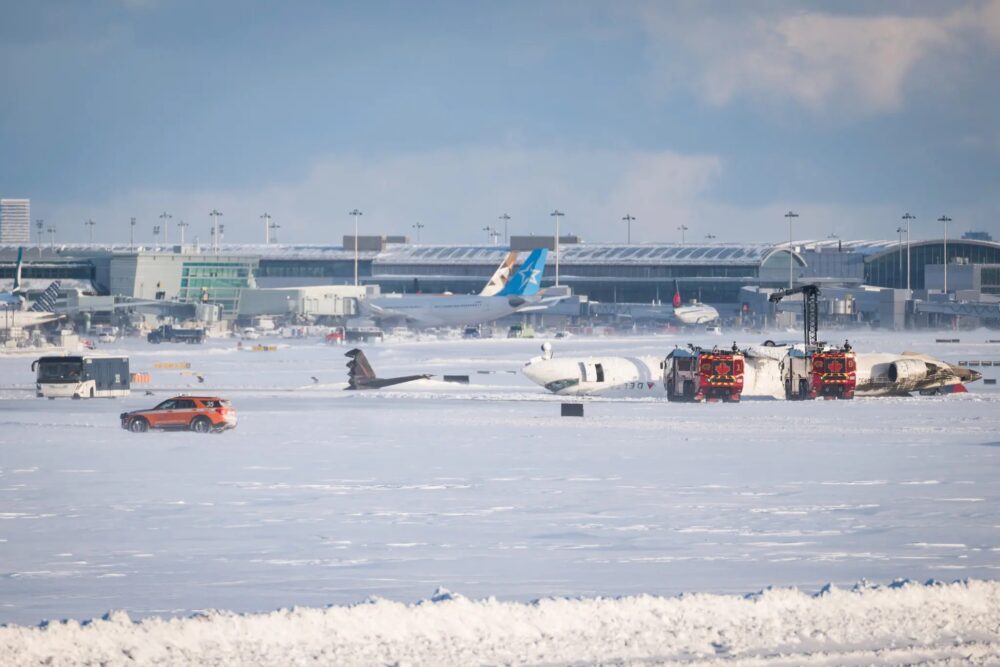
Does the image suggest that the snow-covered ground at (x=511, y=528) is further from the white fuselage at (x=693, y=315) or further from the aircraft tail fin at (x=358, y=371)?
the white fuselage at (x=693, y=315)

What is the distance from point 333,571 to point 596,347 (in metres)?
104

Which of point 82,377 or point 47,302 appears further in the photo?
point 47,302

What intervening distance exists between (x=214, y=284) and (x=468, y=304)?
51.4 metres

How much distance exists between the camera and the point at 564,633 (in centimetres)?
1992

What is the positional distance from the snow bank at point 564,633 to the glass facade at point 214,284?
17724 centimetres

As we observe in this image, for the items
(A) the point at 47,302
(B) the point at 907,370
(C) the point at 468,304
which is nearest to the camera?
(B) the point at 907,370

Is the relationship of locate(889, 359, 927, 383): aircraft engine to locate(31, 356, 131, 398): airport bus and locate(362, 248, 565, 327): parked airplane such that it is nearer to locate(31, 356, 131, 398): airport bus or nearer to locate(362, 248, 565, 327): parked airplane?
locate(31, 356, 131, 398): airport bus

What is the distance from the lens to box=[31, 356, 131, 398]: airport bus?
69938mm

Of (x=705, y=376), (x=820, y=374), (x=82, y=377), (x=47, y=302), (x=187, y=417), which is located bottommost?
(x=187, y=417)

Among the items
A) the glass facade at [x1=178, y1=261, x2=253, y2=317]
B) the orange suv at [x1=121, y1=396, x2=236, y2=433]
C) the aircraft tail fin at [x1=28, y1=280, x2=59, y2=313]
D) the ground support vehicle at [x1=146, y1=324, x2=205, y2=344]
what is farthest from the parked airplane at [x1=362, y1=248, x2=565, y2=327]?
the orange suv at [x1=121, y1=396, x2=236, y2=433]

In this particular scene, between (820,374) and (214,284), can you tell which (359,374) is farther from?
(214,284)

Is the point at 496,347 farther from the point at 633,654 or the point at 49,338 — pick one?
the point at 633,654

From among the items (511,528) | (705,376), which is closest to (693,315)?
(705,376)

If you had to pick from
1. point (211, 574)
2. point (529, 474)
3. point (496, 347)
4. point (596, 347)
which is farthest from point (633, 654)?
point (496, 347)
